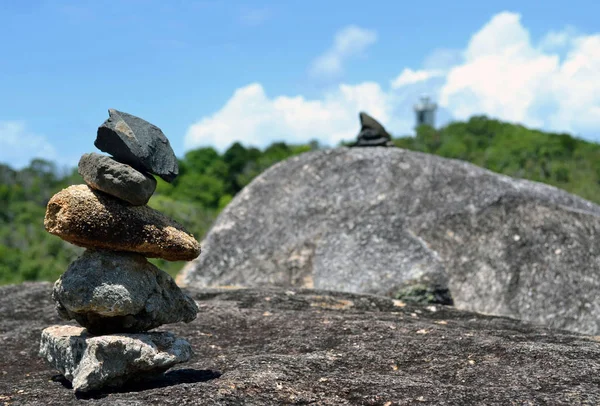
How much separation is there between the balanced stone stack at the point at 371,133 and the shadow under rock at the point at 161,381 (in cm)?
1160

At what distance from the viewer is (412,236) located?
16047 millimetres

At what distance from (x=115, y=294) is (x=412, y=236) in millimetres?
9471

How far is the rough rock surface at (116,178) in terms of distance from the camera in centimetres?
756

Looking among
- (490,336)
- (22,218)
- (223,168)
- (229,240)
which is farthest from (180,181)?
(490,336)

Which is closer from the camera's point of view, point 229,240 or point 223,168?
point 229,240

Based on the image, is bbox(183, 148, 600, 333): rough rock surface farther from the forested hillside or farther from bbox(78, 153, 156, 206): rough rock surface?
the forested hillside

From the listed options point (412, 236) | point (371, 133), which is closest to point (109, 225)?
point (412, 236)

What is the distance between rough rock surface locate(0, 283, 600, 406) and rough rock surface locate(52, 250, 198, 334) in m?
0.65

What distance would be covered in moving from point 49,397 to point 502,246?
11.0 meters

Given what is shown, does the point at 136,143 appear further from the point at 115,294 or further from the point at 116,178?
the point at 115,294

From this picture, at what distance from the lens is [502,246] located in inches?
639

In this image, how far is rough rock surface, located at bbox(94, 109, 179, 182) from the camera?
7.63m

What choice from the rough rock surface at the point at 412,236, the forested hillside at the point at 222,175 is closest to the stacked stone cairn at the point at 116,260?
the rough rock surface at the point at 412,236

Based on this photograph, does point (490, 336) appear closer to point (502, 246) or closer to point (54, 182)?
point (502, 246)
